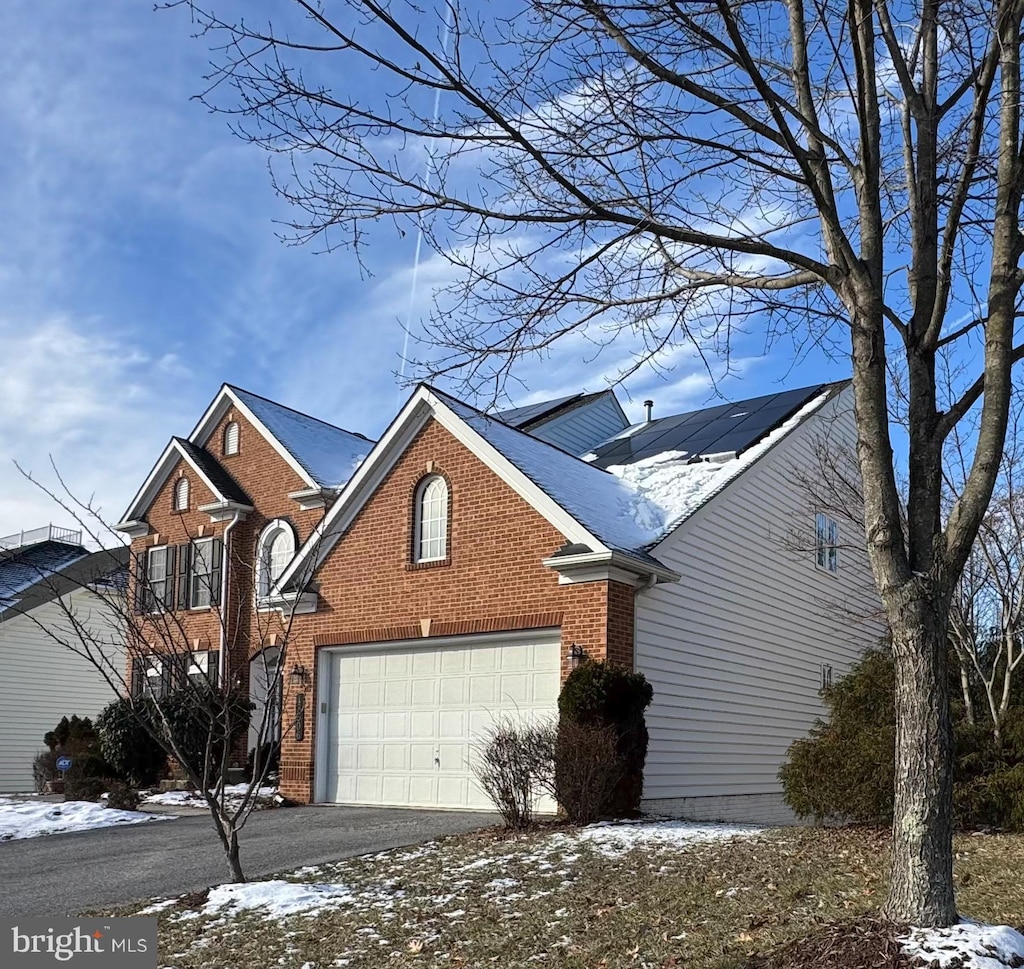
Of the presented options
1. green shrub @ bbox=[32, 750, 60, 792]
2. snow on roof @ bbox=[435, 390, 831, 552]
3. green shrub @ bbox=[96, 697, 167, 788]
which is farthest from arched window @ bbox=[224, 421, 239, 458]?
snow on roof @ bbox=[435, 390, 831, 552]

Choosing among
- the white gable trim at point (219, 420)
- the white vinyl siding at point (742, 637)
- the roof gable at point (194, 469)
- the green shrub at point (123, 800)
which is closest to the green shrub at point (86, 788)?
the green shrub at point (123, 800)

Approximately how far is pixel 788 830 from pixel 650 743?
367cm

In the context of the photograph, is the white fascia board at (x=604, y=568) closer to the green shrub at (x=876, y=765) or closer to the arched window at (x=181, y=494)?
the green shrub at (x=876, y=765)

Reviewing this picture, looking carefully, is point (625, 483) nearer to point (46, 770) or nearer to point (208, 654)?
point (208, 654)

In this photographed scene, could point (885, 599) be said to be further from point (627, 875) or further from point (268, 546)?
point (268, 546)

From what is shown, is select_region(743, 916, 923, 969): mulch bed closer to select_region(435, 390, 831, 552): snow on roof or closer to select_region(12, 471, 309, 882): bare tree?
select_region(12, 471, 309, 882): bare tree

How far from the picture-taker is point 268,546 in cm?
2455

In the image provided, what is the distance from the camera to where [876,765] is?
39.4ft

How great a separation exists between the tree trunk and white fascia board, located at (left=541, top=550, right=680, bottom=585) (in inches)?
309

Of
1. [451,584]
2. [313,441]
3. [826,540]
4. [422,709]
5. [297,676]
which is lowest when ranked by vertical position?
[422,709]

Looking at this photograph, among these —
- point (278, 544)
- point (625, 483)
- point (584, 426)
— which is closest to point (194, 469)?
point (278, 544)

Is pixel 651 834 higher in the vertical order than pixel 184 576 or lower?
lower

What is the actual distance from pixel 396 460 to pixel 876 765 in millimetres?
8482

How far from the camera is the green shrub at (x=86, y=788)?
63.9 ft
